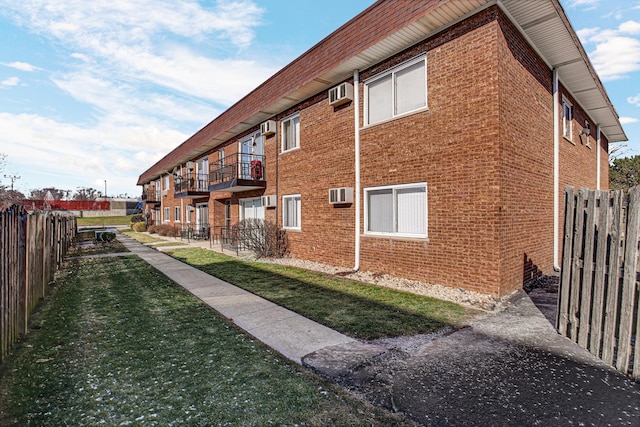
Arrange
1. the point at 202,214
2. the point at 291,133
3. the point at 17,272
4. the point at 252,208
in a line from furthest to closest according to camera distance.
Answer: the point at 202,214 → the point at 252,208 → the point at 291,133 → the point at 17,272

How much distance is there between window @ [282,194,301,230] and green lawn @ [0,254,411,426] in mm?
6793

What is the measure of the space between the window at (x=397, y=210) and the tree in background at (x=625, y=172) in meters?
26.9

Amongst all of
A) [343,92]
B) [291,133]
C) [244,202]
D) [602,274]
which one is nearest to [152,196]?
[244,202]

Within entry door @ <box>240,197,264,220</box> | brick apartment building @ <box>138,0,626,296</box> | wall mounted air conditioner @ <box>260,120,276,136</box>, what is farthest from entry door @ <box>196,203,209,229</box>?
brick apartment building @ <box>138,0,626,296</box>

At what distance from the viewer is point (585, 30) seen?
8.53 m

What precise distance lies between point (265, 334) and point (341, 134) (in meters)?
6.80

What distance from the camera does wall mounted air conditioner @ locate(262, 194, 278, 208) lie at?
42.1ft

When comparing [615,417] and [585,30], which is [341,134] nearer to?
[585,30]

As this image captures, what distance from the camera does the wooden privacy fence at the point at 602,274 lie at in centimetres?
334

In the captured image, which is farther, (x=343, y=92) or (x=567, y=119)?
(x=567, y=119)

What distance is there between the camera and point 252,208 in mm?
15266

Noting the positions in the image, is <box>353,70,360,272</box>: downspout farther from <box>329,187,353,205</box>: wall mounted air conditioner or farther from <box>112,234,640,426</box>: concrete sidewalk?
<box>112,234,640,426</box>: concrete sidewalk

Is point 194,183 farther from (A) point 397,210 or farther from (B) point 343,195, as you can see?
(A) point 397,210

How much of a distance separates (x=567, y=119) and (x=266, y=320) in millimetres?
11443
